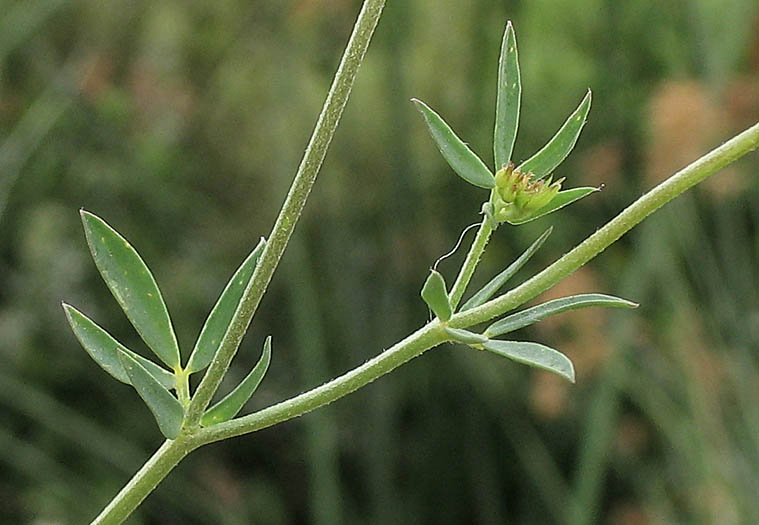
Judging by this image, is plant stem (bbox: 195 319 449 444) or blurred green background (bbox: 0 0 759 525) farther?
blurred green background (bbox: 0 0 759 525)

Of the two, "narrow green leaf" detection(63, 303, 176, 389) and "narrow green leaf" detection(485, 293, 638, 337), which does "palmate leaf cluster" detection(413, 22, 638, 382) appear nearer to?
"narrow green leaf" detection(485, 293, 638, 337)

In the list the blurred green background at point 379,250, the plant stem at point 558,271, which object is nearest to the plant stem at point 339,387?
the plant stem at point 558,271

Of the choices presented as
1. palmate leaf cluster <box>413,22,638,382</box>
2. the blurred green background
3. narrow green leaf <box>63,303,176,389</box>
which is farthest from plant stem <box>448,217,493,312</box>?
the blurred green background

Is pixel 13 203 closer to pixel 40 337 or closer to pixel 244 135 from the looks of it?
pixel 40 337

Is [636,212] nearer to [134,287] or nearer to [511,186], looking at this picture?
[511,186]

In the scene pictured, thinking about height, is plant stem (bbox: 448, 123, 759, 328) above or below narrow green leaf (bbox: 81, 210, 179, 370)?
below
